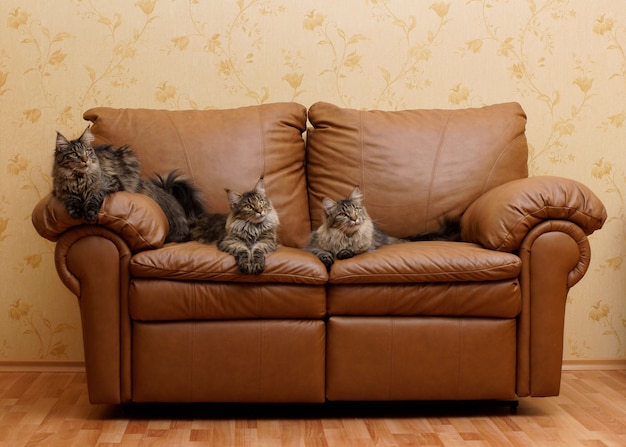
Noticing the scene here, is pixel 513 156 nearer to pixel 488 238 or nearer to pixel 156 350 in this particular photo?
pixel 488 238

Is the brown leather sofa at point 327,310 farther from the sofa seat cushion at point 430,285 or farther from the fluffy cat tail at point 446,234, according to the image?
the fluffy cat tail at point 446,234

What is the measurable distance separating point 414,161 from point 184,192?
3.34 feet

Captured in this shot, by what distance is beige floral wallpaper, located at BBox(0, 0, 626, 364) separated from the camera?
3.95 m

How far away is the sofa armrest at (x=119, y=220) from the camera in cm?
294

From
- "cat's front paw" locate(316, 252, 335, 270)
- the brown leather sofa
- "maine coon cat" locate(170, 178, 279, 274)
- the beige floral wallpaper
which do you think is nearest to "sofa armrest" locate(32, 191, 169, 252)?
the brown leather sofa

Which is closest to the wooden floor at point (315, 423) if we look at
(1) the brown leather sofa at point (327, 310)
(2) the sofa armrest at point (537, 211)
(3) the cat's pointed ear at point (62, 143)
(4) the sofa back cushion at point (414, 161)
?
(1) the brown leather sofa at point (327, 310)

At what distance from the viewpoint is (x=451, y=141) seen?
3711 mm

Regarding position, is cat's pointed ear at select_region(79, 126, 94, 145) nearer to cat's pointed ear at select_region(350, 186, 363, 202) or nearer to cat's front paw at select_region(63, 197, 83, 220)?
cat's front paw at select_region(63, 197, 83, 220)

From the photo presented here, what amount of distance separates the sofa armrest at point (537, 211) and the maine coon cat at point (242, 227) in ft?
2.72

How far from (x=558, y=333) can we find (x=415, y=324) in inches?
21.0

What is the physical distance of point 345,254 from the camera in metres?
3.15

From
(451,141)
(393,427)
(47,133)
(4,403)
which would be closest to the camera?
(393,427)

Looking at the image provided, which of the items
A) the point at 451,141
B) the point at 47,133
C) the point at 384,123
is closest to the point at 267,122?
the point at 384,123

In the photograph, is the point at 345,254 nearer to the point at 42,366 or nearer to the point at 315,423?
the point at 315,423
